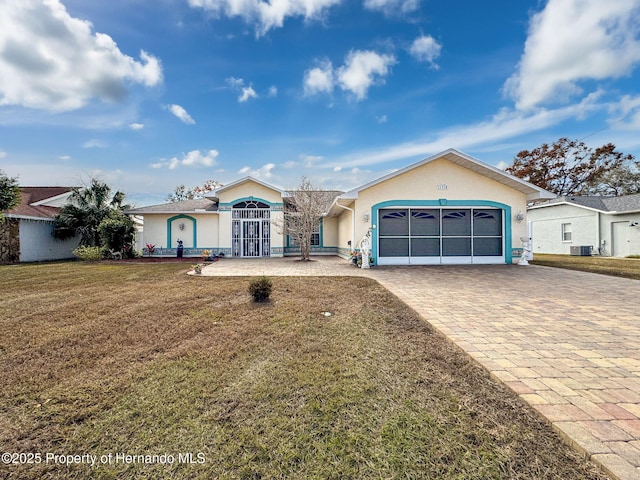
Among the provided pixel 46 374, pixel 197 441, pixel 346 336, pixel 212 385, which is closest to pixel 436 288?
pixel 346 336

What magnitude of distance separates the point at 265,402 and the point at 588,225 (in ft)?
82.0

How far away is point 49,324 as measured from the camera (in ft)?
14.9

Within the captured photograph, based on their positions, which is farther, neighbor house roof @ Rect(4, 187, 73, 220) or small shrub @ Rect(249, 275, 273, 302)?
neighbor house roof @ Rect(4, 187, 73, 220)

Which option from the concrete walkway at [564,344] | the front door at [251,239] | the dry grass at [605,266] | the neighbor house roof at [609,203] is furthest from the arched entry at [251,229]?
the neighbor house roof at [609,203]

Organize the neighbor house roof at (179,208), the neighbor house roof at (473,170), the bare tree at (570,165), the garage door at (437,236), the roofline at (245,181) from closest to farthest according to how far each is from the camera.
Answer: the neighbor house roof at (473,170) → the garage door at (437,236) → the roofline at (245,181) → the neighbor house roof at (179,208) → the bare tree at (570,165)

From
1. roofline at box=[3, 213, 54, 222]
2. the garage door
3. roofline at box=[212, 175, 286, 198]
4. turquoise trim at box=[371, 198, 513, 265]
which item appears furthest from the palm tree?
the garage door

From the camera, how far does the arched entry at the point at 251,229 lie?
1662cm

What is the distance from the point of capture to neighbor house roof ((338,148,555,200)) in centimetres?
1146

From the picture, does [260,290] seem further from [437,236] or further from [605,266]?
[605,266]

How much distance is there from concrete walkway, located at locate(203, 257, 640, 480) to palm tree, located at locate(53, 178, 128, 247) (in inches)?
703

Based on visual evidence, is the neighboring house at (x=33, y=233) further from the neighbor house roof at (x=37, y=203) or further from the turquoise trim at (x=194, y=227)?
the turquoise trim at (x=194, y=227)

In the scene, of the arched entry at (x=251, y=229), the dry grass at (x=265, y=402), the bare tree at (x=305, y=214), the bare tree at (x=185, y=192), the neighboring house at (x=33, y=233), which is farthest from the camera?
the bare tree at (x=185, y=192)

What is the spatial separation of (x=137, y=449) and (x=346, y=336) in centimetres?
264

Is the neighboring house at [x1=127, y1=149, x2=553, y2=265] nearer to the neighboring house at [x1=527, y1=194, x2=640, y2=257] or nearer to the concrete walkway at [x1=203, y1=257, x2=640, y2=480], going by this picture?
the concrete walkway at [x1=203, y1=257, x2=640, y2=480]
